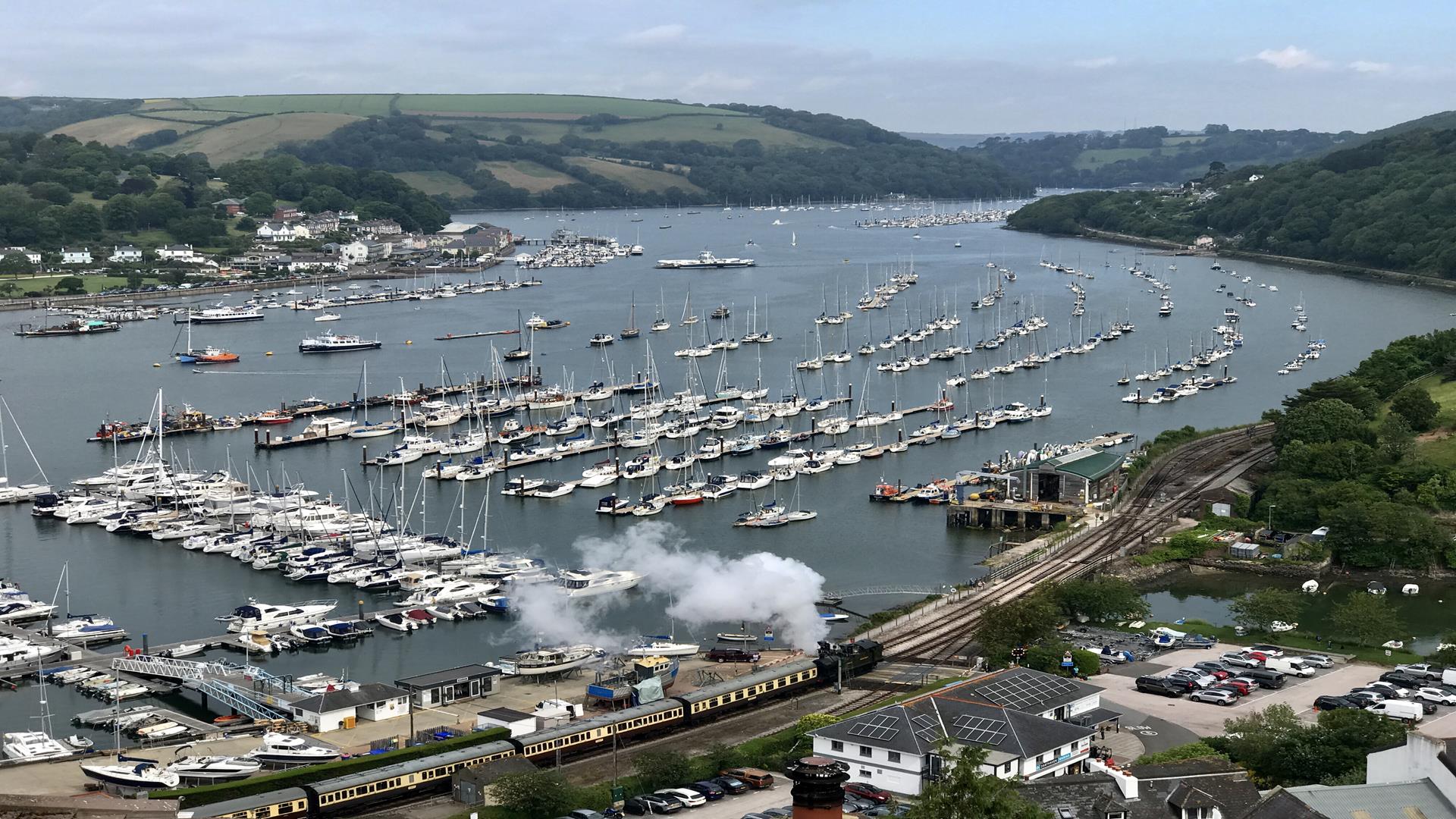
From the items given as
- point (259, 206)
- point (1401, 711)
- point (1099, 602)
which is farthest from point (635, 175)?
point (1401, 711)

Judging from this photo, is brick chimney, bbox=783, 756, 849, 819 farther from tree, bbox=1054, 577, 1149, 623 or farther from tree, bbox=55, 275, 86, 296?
tree, bbox=55, 275, 86, 296

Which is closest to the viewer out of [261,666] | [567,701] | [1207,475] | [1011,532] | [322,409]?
[567,701]

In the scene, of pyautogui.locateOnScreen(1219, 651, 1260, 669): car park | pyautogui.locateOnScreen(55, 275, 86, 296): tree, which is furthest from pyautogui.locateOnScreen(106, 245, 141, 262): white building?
pyautogui.locateOnScreen(1219, 651, 1260, 669): car park

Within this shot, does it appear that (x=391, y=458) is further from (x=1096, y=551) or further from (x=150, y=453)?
(x=1096, y=551)

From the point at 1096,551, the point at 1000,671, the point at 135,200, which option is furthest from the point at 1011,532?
the point at 135,200

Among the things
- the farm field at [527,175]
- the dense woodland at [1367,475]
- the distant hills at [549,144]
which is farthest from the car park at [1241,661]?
the farm field at [527,175]

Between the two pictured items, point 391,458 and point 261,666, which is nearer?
point 261,666
